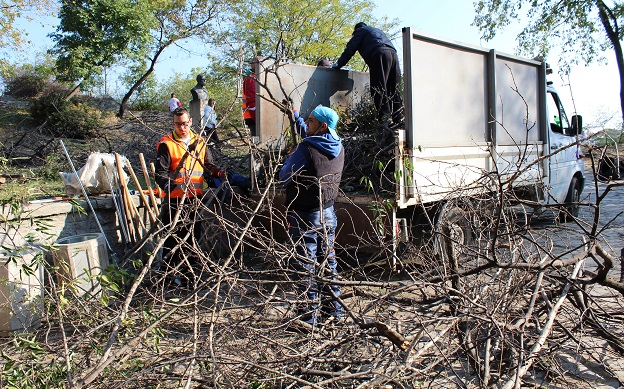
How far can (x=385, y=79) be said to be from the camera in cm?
623

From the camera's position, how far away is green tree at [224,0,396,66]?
75.8 feet

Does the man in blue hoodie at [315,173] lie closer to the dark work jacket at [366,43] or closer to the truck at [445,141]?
the truck at [445,141]

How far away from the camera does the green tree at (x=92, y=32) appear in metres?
18.5

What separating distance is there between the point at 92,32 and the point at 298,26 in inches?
342

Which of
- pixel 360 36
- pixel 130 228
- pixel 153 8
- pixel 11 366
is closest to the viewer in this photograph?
pixel 11 366

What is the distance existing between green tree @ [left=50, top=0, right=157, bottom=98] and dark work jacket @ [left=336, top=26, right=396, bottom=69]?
14.7 metres

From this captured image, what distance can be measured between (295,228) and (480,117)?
2.74m

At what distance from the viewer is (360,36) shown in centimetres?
658

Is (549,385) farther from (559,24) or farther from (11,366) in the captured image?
(559,24)

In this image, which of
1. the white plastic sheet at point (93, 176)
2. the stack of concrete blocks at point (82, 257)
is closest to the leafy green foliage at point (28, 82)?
the white plastic sheet at point (93, 176)

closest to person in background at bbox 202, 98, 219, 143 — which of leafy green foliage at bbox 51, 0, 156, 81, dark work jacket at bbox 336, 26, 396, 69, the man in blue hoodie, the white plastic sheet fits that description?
the man in blue hoodie

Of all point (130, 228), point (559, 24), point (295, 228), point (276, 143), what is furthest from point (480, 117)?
point (559, 24)

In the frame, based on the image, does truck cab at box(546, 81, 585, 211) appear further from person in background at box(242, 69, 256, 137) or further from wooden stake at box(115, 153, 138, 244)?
wooden stake at box(115, 153, 138, 244)

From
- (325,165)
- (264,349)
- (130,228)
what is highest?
(325,165)
